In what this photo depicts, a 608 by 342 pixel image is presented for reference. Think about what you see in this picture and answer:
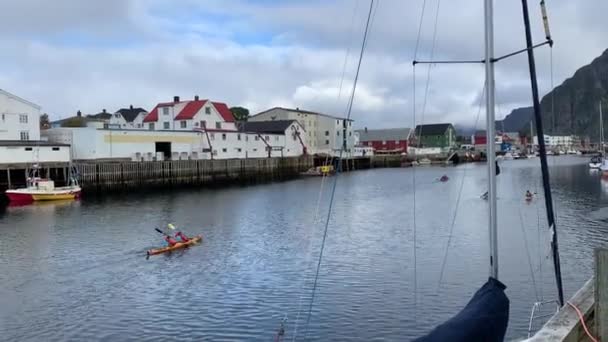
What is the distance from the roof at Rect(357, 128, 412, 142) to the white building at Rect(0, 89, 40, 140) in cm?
10067

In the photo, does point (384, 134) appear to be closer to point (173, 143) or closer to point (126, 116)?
point (126, 116)

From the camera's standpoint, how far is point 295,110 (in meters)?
115

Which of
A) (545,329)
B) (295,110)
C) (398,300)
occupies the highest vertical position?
(295,110)

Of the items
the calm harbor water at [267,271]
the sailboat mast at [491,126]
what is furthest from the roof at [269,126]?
the sailboat mast at [491,126]

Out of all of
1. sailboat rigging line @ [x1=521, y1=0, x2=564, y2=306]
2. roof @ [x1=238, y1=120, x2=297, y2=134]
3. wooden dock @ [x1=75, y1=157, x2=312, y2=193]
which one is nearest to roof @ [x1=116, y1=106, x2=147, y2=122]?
roof @ [x1=238, y1=120, x2=297, y2=134]

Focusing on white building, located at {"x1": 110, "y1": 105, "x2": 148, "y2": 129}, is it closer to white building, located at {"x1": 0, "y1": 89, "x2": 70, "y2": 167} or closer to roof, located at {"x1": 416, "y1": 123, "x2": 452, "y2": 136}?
white building, located at {"x1": 0, "y1": 89, "x2": 70, "y2": 167}

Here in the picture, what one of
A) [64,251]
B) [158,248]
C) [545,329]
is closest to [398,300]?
[545,329]

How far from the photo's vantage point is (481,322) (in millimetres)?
6582

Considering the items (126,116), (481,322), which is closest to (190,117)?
(126,116)

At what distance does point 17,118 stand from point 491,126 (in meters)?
65.5

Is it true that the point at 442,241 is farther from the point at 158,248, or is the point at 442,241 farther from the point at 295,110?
the point at 295,110

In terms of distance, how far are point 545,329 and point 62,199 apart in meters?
50.4

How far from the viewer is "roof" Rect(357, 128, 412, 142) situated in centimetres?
14762

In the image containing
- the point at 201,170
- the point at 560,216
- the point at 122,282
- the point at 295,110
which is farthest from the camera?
the point at 295,110
